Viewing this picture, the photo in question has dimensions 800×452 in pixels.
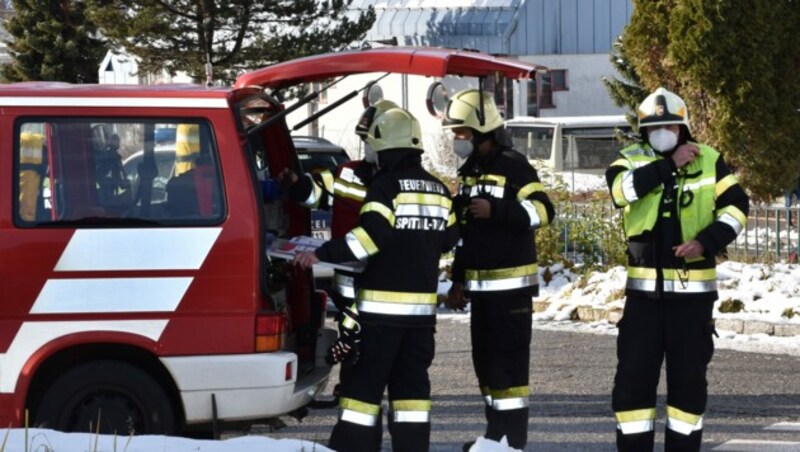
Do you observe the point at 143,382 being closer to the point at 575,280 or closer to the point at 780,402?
the point at 780,402

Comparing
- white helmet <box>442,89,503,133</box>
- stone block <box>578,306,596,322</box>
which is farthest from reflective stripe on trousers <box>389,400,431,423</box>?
stone block <box>578,306,596,322</box>

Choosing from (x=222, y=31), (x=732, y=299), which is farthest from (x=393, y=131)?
(x=222, y=31)

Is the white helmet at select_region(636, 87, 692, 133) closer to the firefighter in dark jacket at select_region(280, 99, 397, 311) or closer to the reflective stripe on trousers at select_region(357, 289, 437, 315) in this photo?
the firefighter in dark jacket at select_region(280, 99, 397, 311)

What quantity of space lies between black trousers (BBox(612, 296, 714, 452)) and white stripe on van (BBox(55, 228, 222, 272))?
2172mm

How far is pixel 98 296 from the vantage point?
21.2 feet

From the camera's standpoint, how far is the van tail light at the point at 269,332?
6.59 meters

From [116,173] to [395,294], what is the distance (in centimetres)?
141

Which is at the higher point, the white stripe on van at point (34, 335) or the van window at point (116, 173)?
the van window at point (116, 173)

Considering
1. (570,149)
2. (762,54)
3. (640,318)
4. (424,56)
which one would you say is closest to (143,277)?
(424,56)

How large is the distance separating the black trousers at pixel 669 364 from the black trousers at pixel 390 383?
3.41 ft

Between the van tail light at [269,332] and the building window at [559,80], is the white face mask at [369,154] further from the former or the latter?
the building window at [559,80]

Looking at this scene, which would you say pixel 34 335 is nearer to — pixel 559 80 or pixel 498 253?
pixel 498 253

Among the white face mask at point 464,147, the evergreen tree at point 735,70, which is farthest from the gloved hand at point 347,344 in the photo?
the evergreen tree at point 735,70

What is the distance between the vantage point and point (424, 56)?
653 centimetres
